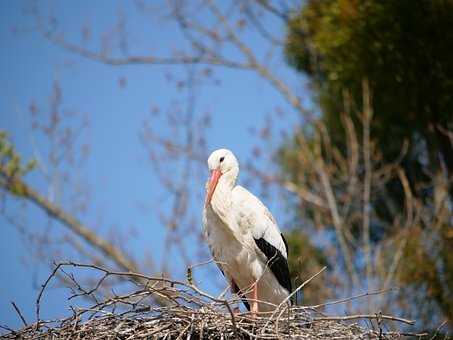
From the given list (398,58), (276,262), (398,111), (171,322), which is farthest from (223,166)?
(398,111)

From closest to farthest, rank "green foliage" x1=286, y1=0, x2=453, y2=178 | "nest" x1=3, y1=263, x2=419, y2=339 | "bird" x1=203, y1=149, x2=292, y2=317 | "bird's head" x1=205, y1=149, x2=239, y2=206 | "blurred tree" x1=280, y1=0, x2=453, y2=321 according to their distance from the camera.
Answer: "nest" x1=3, y1=263, x2=419, y2=339
"bird" x1=203, y1=149, x2=292, y2=317
"bird's head" x1=205, y1=149, x2=239, y2=206
"blurred tree" x1=280, y1=0, x2=453, y2=321
"green foliage" x1=286, y1=0, x2=453, y2=178

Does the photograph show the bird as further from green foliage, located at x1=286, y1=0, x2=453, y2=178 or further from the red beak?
green foliage, located at x1=286, y1=0, x2=453, y2=178

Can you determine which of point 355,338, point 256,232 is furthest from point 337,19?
point 355,338

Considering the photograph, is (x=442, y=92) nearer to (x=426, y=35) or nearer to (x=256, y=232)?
(x=426, y=35)

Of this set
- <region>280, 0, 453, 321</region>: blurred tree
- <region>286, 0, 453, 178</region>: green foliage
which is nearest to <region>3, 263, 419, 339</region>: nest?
<region>280, 0, 453, 321</region>: blurred tree

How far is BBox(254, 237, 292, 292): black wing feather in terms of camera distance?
19.4 feet

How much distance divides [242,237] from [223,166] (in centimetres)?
53

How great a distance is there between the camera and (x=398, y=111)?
10.0 m

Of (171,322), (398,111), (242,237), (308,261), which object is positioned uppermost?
(398,111)

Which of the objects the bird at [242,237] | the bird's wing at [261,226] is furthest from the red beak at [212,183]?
the bird's wing at [261,226]

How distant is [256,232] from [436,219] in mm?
4241

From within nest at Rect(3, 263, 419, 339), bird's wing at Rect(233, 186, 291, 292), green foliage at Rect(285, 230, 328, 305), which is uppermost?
green foliage at Rect(285, 230, 328, 305)

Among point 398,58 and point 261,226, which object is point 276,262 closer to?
point 261,226

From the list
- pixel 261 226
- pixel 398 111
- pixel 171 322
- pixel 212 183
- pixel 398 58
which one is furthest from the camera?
pixel 398 111
